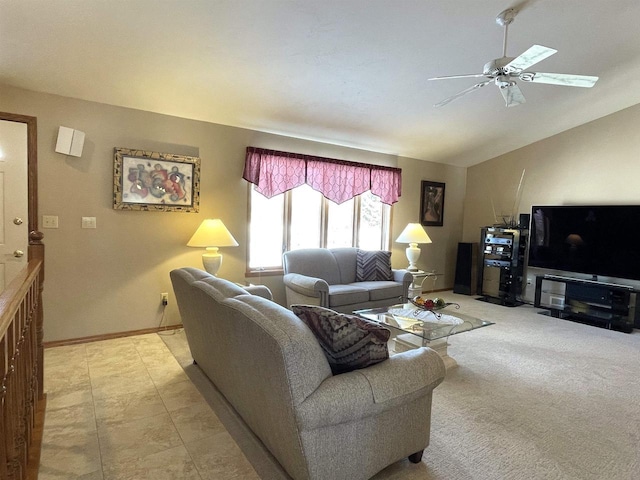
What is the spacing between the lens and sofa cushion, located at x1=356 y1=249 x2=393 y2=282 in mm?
4914

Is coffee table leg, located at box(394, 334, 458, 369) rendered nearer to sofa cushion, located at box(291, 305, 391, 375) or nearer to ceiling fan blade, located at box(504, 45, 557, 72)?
sofa cushion, located at box(291, 305, 391, 375)

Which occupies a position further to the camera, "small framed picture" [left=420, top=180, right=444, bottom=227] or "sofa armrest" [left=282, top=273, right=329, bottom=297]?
"small framed picture" [left=420, top=180, right=444, bottom=227]

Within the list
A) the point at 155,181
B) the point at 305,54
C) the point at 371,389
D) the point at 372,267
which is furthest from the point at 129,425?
the point at 372,267

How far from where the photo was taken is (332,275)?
4758mm

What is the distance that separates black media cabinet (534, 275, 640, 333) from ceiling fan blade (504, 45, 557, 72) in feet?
11.1

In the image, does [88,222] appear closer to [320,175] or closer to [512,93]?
[320,175]

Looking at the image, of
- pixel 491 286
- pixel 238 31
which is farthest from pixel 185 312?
pixel 491 286

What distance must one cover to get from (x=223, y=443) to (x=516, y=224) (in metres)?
5.45

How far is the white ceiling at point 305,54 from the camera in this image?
8.48ft

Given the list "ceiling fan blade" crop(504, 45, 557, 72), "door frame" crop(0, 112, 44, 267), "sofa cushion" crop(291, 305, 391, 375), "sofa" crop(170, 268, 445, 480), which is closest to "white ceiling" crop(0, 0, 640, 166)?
"door frame" crop(0, 112, 44, 267)

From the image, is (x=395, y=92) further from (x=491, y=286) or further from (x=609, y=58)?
(x=491, y=286)

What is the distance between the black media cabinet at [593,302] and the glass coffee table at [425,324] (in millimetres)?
2509

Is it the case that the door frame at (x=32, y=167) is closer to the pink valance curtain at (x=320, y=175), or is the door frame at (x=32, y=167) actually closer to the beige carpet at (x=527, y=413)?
the beige carpet at (x=527, y=413)

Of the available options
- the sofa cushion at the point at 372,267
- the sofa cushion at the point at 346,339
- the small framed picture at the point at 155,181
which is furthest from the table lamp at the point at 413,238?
the sofa cushion at the point at 346,339
